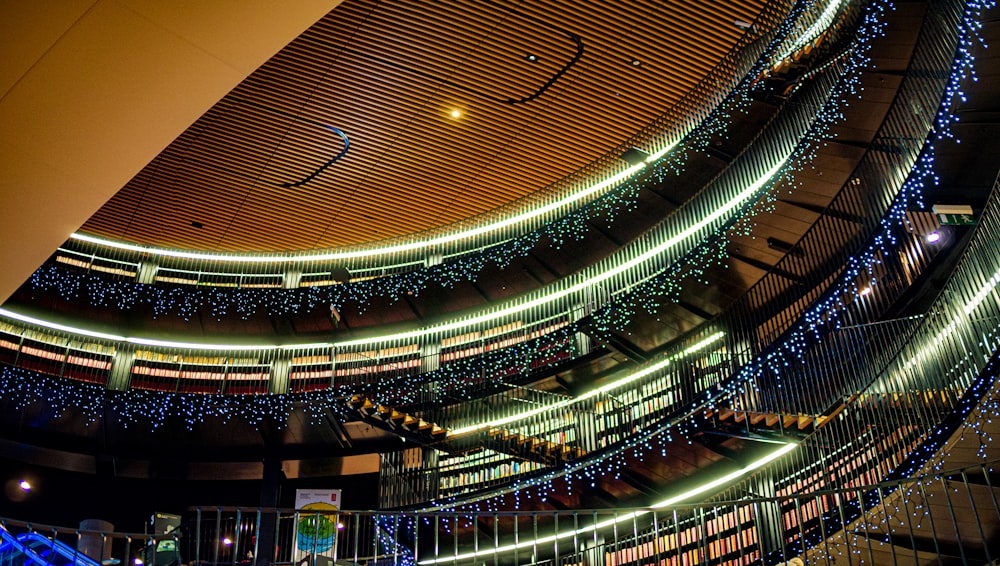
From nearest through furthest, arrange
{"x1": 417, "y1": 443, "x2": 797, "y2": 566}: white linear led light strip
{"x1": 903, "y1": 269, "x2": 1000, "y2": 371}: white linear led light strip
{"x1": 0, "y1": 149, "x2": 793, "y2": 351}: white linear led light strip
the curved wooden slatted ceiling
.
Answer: {"x1": 903, "y1": 269, "x2": 1000, "y2": 371}: white linear led light strip, the curved wooden slatted ceiling, {"x1": 417, "y1": 443, "x2": 797, "y2": 566}: white linear led light strip, {"x1": 0, "y1": 149, "x2": 793, "y2": 351}: white linear led light strip

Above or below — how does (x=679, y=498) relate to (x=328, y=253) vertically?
below

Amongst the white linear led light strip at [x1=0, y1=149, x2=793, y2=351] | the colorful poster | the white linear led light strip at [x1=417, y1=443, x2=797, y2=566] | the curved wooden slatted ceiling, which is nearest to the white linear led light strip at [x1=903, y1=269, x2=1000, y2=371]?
the white linear led light strip at [x1=417, y1=443, x2=797, y2=566]

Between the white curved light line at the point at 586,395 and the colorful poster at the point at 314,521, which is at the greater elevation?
the white curved light line at the point at 586,395

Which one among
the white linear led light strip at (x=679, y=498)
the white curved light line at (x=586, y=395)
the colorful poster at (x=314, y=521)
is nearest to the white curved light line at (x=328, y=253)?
the white curved light line at (x=586, y=395)

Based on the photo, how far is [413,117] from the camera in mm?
13867

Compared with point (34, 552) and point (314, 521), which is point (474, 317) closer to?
point (314, 521)

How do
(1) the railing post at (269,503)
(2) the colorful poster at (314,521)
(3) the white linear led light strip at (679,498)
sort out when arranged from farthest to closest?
1. (1) the railing post at (269,503)
2. (2) the colorful poster at (314,521)
3. (3) the white linear led light strip at (679,498)

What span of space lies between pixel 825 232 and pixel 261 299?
11181 mm

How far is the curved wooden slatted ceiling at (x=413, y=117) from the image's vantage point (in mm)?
11945

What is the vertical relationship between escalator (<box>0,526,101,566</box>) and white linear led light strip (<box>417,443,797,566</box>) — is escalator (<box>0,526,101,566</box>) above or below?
below

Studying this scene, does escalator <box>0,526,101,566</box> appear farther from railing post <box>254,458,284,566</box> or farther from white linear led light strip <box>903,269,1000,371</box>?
railing post <box>254,458,284,566</box>

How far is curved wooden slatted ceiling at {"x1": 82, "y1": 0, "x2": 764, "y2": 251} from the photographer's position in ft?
39.2

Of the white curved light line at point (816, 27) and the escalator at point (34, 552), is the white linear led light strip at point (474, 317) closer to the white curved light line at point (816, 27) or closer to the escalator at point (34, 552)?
the white curved light line at point (816, 27)

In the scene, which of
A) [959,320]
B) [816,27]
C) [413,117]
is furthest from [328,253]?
[959,320]
